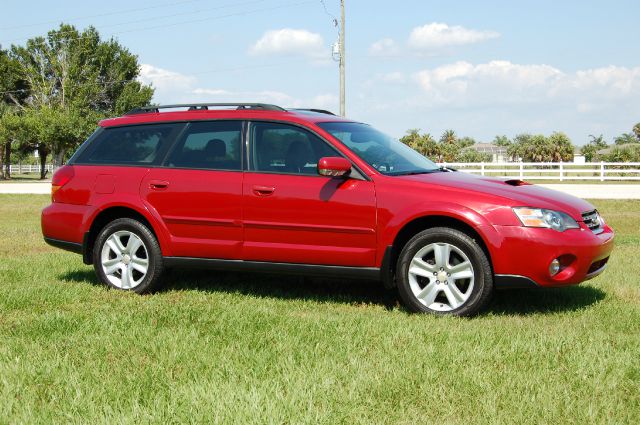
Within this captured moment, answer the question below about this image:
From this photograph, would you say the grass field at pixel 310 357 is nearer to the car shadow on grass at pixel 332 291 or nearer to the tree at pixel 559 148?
the car shadow on grass at pixel 332 291

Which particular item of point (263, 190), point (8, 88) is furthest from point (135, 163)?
point (8, 88)

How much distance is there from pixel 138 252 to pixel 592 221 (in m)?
4.11

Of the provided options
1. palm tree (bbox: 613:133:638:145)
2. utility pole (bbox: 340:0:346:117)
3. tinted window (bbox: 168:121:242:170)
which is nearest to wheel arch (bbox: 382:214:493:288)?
tinted window (bbox: 168:121:242:170)

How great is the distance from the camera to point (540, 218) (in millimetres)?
5957

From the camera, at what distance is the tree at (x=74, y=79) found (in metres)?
60.2

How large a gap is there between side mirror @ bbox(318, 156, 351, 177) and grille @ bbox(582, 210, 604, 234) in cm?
195

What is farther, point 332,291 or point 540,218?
point 332,291

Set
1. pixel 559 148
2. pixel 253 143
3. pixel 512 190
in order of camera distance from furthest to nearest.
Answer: pixel 559 148, pixel 253 143, pixel 512 190

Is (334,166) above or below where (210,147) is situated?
below

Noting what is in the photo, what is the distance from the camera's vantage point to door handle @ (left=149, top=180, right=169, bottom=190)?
7.12m

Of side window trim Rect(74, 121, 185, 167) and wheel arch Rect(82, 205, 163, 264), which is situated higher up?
side window trim Rect(74, 121, 185, 167)

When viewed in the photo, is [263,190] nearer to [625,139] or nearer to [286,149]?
[286,149]

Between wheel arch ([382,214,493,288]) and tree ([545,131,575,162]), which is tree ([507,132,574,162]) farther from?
wheel arch ([382,214,493,288])

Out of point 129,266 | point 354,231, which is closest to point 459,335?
point 354,231
